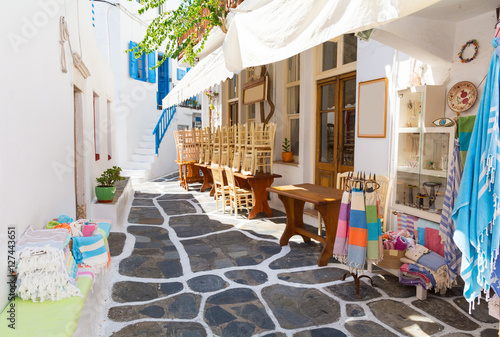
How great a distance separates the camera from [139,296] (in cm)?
379

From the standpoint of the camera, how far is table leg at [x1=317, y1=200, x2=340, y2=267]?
183 inches

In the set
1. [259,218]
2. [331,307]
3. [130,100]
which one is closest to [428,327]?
[331,307]

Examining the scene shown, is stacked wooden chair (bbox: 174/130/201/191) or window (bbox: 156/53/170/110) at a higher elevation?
window (bbox: 156/53/170/110)

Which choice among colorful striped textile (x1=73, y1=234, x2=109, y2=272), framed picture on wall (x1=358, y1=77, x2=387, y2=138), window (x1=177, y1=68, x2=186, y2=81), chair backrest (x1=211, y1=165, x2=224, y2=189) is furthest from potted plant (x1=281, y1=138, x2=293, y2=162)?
window (x1=177, y1=68, x2=186, y2=81)

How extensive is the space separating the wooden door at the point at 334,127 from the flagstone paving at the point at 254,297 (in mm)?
1782

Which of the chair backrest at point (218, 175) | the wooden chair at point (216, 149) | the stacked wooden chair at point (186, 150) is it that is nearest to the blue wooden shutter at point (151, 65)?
the stacked wooden chair at point (186, 150)

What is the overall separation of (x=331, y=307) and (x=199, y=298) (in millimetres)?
1413

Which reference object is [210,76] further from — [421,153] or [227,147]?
[421,153]

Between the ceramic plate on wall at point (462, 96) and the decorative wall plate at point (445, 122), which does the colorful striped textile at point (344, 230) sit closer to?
the decorative wall plate at point (445, 122)

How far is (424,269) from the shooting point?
364 centimetres

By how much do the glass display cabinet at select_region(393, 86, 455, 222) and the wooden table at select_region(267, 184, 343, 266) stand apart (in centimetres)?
82

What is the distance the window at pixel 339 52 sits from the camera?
6203 millimetres

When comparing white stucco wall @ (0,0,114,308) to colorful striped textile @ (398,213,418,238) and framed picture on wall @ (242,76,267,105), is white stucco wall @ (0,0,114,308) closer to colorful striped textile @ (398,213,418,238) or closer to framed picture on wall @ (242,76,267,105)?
colorful striped textile @ (398,213,418,238)

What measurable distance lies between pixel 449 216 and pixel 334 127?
3.56m
